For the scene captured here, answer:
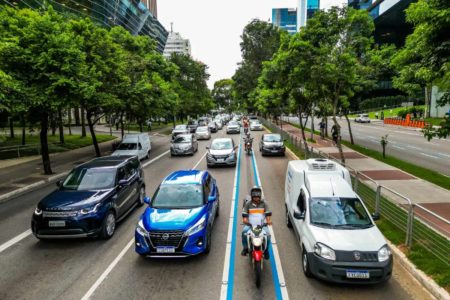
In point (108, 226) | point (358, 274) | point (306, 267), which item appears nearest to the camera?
point (358, 274)

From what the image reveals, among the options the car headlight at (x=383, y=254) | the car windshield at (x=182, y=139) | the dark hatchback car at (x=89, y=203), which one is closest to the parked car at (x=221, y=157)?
the car windshield at (x=182, y=139)

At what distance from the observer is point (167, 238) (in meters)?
7.73

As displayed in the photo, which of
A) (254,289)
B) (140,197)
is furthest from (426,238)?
(140,197)

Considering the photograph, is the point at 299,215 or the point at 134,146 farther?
the point at 134,146

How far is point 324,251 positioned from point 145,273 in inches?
153

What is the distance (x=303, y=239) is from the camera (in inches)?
301

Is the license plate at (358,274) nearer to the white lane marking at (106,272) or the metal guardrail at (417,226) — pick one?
the metal guardrail at (417,226)

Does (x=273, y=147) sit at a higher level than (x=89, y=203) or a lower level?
lower

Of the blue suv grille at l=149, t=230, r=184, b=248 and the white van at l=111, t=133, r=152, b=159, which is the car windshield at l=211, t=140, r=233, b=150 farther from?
the blue suv grille at l=149, t=230, r=184, b=248

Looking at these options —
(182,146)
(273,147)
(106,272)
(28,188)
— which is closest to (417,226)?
(106,272)

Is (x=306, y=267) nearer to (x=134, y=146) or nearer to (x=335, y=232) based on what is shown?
(x=335, y=232)

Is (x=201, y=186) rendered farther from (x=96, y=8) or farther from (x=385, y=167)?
(x=96, y=8)

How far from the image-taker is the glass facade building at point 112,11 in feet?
149

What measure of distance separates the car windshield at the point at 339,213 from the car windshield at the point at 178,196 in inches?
117
